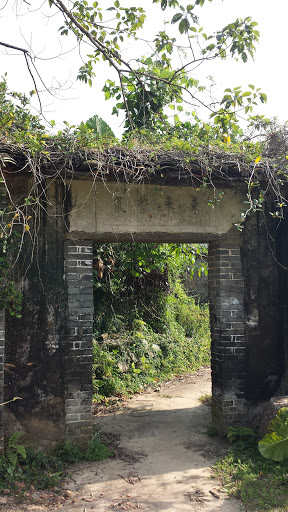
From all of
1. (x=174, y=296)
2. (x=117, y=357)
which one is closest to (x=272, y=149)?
(x=117, y=357)

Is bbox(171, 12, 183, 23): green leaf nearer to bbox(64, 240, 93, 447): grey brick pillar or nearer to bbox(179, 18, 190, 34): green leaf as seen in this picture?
bbox(179, 18, 190, 34): green leaf

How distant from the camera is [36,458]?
15.6ft

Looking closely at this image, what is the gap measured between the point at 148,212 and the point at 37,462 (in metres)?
3.21

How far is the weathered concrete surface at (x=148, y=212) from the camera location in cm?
531

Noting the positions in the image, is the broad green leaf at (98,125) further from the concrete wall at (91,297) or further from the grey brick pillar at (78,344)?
the grey brick pillar at (78,344)

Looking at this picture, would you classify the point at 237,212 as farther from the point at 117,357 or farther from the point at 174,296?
the point at 174,296

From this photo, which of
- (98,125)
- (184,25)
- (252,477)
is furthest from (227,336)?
(98,125)

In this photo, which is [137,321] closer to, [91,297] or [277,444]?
[91,297]

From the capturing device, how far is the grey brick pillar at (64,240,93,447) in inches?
200

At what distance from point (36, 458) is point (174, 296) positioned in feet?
27.1

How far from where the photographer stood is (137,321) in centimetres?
991

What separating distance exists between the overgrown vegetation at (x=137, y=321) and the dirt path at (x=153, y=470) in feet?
4.87

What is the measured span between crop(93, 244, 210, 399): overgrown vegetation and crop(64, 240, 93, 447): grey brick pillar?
288 centimetres

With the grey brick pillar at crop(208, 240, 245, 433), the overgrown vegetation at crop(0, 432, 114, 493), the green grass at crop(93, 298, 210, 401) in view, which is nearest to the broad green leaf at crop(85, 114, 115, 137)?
the green grass at crop(93, 298, 210, 401)
